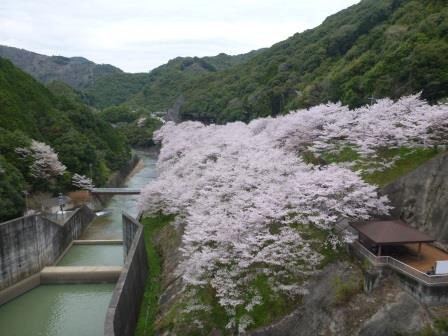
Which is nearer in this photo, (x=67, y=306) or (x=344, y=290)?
(x=344, y=290)

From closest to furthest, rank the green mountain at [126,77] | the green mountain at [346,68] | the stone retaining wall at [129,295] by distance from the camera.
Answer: the stone retaining wall at [129,295] → the green mountain at [346,68] → the green mountain at [126,77]

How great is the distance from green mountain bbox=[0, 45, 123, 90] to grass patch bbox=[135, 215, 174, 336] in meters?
165

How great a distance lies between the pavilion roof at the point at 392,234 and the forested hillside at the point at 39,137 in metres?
22.8

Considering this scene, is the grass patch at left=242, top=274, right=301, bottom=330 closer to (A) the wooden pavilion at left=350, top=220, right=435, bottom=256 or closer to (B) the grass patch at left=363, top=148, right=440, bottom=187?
(A) the wooden pavilion at left=350, top=220, right=435, bottom=256

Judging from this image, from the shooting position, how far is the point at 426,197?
16.9 m

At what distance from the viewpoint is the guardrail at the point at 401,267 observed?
13055 millimetres

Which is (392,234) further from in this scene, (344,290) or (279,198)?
(279,198)

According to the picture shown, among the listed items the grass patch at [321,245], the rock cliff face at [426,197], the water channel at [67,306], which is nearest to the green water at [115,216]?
the water channel at [67,306]

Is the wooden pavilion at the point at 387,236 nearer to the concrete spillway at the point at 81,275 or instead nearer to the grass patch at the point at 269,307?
the grass patch at the point at 269,307

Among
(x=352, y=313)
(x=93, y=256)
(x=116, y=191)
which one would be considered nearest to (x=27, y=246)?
(x=93, y=256)

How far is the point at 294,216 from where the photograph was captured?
1728 centimetres

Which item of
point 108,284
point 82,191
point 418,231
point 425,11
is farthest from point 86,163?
point 425,11

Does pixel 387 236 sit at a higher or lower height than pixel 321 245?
higher

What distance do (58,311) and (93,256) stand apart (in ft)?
26.4
